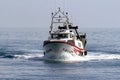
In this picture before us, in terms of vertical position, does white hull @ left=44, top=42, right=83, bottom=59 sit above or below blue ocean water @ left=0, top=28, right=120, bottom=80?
above

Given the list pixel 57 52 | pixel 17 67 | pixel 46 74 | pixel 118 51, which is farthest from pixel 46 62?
pixel 118 51

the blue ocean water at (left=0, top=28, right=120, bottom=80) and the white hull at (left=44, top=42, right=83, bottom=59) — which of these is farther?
the white hull at (left=44, top=42, right=83, bottom=59)

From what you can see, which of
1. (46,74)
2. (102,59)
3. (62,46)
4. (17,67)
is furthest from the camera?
(102,59)

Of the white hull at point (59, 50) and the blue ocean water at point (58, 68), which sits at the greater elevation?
the white hull at point (59, 50)

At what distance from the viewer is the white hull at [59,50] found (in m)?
91.7

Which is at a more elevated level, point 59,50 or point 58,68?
point 59,50

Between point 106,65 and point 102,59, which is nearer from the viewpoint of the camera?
point 106,65

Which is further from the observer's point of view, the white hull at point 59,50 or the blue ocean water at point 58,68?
the white hull at point 59,50

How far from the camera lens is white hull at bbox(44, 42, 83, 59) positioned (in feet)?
301

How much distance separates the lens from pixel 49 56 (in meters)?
94.2

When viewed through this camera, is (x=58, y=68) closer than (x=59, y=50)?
Yes

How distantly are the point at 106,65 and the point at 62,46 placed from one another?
718cm

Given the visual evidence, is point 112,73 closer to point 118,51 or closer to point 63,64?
point 63,64

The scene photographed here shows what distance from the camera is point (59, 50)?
92000 mm
